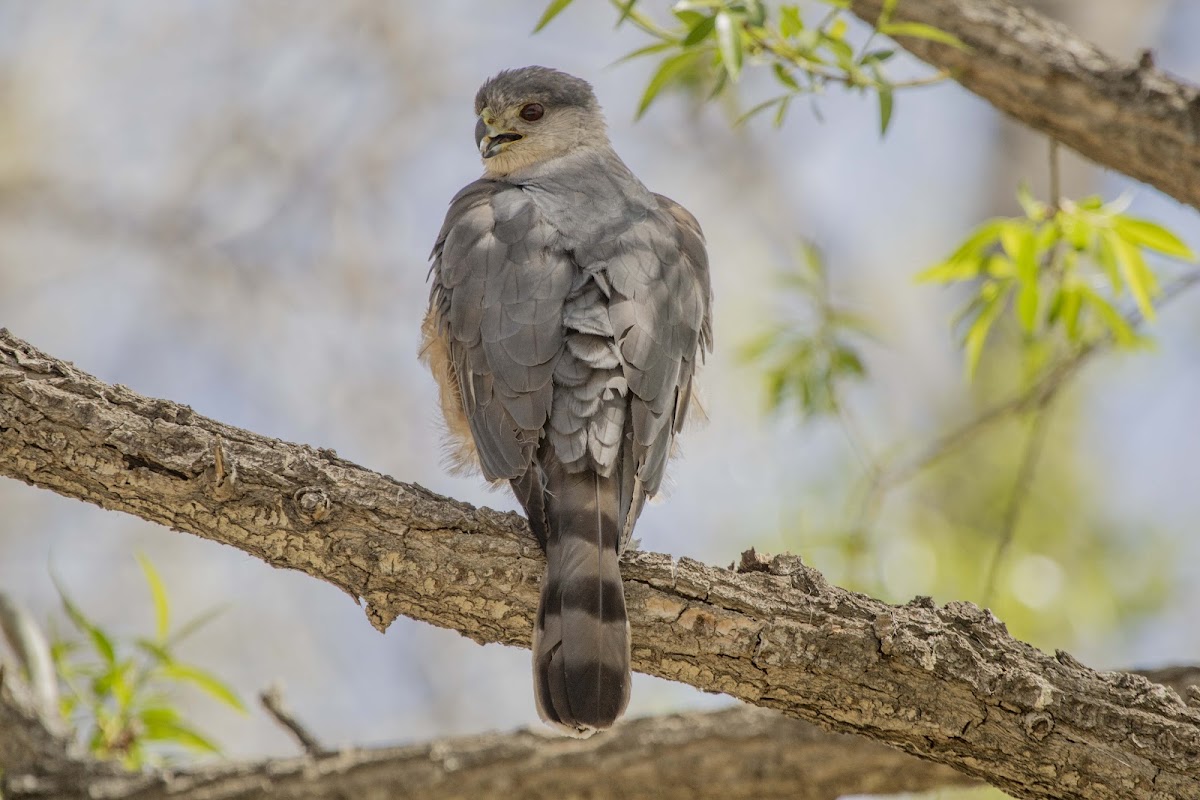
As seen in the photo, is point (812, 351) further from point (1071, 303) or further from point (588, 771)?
point (588, 771)

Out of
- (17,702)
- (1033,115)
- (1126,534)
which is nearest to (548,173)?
(1033,115)

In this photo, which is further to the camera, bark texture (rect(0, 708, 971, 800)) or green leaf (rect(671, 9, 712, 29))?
bark texture (rect(0, 708, 971, 800))

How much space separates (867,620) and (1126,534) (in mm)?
6166

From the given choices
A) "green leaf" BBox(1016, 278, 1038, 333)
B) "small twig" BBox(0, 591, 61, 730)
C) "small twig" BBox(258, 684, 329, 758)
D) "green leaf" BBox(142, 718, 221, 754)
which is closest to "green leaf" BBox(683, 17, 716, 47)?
"green leaf" BBox(1016, 278, 1038, 333)

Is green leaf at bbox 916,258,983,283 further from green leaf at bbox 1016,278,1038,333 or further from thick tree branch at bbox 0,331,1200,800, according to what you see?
thick tree branch at bbox 0,331,1200,800

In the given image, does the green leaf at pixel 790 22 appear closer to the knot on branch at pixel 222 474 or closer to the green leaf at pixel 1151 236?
the green leaf at pixel 1151 236

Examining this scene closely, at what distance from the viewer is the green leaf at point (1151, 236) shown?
4.07 m

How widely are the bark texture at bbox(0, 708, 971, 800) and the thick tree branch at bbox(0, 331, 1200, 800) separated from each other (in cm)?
112

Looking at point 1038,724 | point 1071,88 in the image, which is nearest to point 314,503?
point 1038,724

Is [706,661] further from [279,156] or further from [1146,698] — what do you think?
[279,156]

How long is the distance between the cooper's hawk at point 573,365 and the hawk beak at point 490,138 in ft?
1.31

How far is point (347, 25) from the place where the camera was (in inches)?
442

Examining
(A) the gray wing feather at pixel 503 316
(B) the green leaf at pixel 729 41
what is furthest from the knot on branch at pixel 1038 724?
(B) the green leaf at pixel 729 41

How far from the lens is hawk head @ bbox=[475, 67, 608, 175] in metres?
5.23
